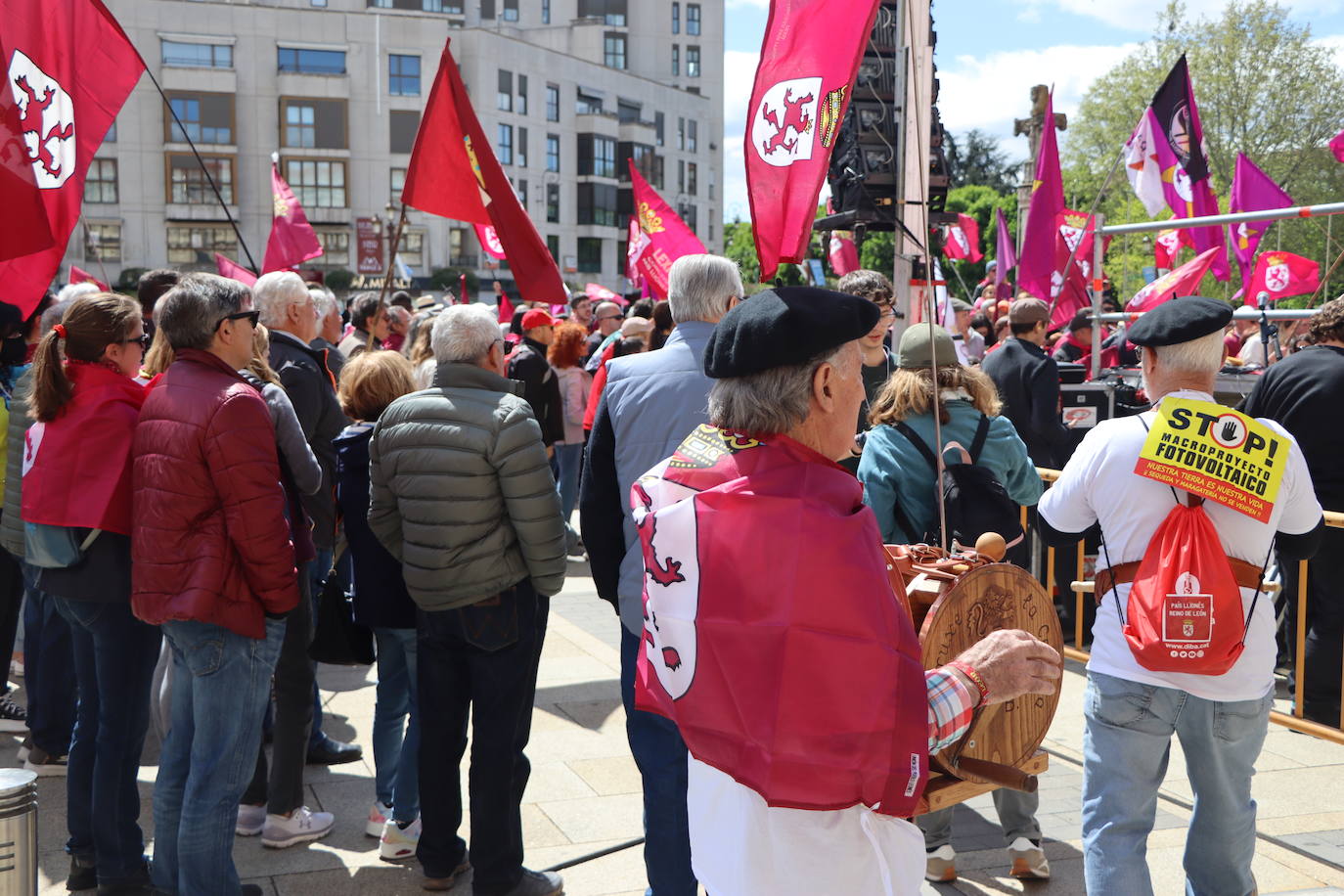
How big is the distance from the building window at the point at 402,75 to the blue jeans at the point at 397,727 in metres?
63.6

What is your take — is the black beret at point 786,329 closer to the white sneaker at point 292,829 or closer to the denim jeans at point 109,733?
the denim jeans at point 109,733

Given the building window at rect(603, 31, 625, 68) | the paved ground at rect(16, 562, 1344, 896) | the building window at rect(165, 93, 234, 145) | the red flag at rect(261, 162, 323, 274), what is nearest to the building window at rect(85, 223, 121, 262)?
the building window at rect(165, 93, 234, 145)

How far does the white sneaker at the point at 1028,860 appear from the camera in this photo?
14.2 ft

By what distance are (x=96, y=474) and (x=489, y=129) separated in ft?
220

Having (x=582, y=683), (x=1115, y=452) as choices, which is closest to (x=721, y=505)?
(x=1115, y=452)

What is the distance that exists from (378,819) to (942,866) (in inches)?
85.6

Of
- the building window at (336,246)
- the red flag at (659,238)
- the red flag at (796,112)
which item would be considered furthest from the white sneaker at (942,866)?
the building window at (336,246)

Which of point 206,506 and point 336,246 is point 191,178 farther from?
point 206,506

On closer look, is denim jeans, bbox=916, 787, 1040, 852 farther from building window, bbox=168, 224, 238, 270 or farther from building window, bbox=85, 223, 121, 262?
building window, bbox=85, 223, 121, 262

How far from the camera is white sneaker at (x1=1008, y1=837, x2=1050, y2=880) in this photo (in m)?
4.33

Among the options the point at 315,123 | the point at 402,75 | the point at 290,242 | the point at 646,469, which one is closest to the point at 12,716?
the point at 646,469

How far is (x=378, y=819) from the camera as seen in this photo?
4.86 meters

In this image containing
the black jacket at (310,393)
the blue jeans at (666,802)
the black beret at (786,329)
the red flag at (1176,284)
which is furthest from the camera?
the red flag at (1176,284)

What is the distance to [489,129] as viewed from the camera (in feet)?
224
